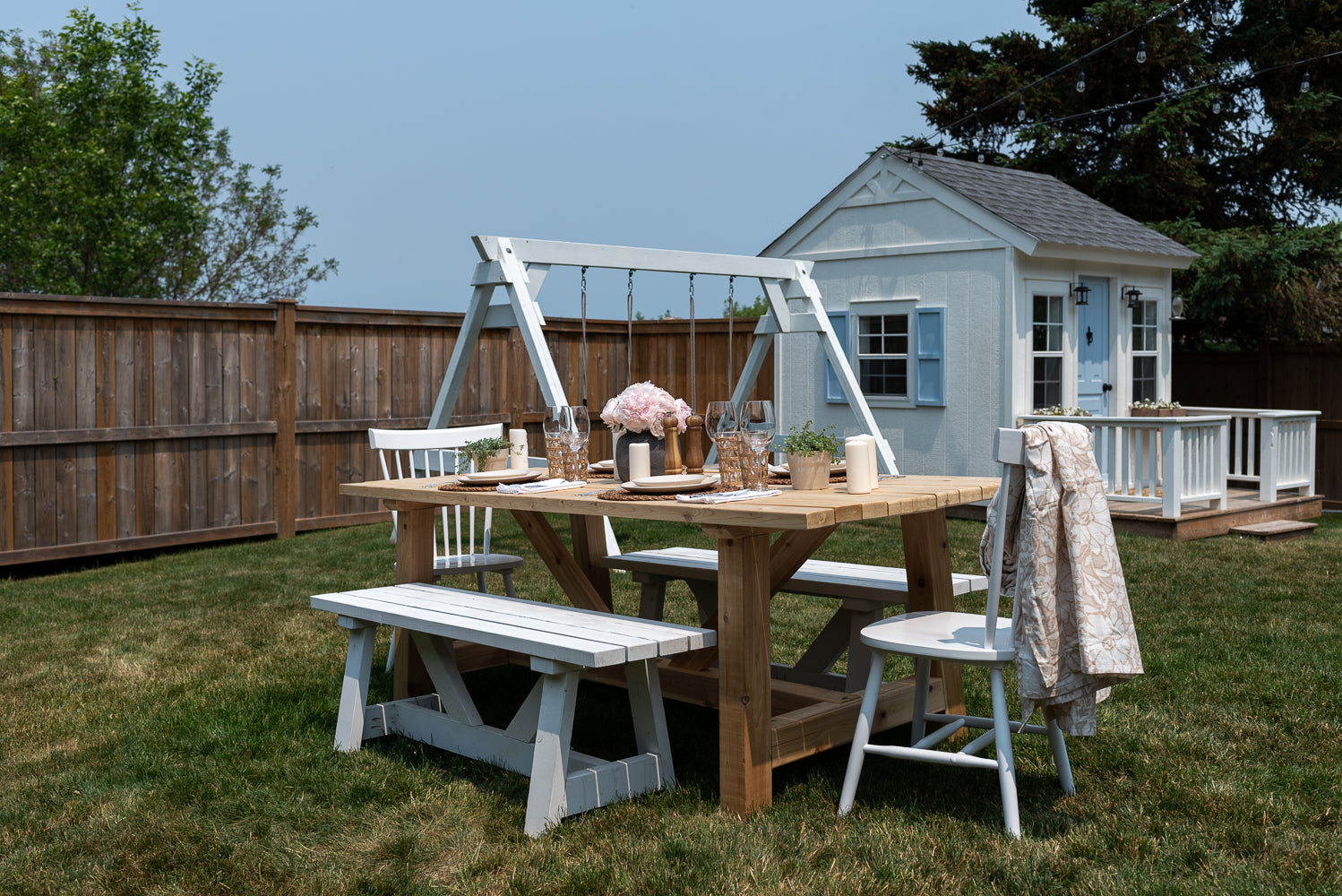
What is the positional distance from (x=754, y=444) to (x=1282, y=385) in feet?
34.2

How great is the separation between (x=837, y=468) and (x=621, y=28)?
15.0m

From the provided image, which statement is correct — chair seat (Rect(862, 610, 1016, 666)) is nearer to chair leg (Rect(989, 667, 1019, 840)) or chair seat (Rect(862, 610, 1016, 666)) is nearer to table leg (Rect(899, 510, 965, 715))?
chair leg (Rect(989, 667, 1019, 840))

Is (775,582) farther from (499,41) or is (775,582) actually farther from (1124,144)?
(499,41)

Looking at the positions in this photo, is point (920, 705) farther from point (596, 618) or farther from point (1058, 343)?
point (1058, 343)

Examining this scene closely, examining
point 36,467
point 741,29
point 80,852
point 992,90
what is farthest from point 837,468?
point 741,29

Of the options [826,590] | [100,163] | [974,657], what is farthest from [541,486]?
[100,163]

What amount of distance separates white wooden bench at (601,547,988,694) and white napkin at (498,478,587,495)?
66 cm

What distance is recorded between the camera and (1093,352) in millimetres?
10289

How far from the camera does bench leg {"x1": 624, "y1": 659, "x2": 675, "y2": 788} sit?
3229 mm

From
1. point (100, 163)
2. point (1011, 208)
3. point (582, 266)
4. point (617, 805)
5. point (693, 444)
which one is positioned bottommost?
point (617, 805)

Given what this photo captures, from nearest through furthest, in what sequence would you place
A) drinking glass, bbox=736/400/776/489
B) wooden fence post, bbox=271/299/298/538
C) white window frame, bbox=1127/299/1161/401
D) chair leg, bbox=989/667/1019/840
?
1. chair leg, bbox=989/667/1019/840
2. drinking glass, bbox=736/400/776/489
3. wooden fence post, bbox=271/299/298/538
4. white window frame, bbox=1127/299/1161/401

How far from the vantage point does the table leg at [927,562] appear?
3.67 m

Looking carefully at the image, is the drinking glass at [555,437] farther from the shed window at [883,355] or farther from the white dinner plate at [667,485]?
the shed window at [883,355]

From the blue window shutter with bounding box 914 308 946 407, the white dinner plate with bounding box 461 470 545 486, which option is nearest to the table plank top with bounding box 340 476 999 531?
the white dinner plate with bounding box 461 470 545 486
